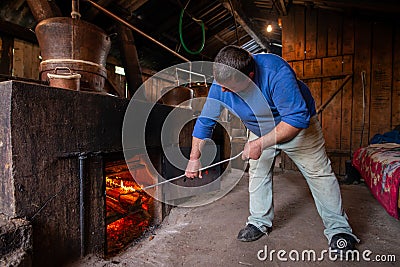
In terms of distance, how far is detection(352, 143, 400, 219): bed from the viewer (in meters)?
1.84

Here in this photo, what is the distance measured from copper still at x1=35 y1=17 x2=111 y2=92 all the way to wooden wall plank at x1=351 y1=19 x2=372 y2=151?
420cm

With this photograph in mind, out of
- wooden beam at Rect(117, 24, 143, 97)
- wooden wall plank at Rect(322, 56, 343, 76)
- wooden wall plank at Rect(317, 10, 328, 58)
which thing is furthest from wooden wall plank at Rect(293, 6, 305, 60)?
wooden beam at Rect(117, 24, 143, 97)

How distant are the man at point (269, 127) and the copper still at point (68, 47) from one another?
0.94 m

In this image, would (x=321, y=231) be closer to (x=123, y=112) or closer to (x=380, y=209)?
(x=380, y=209)

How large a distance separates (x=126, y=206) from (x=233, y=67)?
1.79 meters

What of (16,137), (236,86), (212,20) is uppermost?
(212,20)

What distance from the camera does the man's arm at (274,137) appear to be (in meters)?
1.44

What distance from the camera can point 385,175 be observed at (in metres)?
2.10

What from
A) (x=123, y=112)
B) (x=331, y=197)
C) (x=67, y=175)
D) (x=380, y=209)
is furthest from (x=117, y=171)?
(x=380, y=209)

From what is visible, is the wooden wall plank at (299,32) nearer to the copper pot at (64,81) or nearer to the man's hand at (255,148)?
the man's hand at (255,148)

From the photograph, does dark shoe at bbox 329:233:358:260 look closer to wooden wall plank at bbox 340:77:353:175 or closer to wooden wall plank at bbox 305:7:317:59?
wooden wall plank at bbox 340:77:353:175

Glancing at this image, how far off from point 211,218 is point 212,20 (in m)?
5.75

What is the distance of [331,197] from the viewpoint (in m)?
1.67

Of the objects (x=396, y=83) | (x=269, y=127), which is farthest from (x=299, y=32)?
(x=269, y=127)
